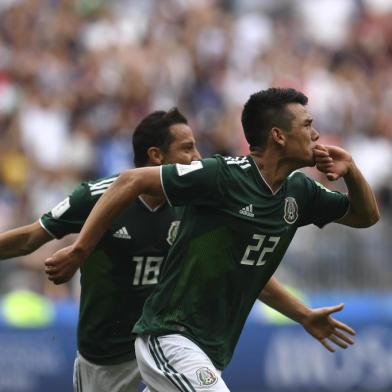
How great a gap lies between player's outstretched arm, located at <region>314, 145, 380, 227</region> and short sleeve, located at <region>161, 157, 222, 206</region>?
0.59 meters

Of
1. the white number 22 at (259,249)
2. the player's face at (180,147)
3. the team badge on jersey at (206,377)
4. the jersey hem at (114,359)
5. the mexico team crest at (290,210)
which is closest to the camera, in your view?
the team badge on jersey at (206,377)

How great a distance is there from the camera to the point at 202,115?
51.7 feet

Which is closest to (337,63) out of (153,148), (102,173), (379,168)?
(379,168)

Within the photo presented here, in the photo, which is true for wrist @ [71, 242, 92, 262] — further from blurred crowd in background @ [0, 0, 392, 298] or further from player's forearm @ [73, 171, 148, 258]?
blurred crowd in background @ [0, 0, 392, 298]

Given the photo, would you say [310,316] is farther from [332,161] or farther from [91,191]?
[91,191]

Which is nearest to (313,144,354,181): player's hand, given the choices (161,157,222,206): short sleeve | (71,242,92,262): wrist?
(161,157,222,206): short sleeve

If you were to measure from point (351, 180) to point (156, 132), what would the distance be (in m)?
1.48

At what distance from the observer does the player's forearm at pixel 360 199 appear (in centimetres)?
677

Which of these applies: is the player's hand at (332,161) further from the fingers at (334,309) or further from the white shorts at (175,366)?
the white shorts at (175,366)

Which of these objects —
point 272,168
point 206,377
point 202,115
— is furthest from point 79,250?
point 202,115

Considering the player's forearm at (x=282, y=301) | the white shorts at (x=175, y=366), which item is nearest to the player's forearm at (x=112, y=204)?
the white shorts at (x=175, y=366)

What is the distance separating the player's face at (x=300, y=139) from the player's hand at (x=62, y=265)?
4.62 feet

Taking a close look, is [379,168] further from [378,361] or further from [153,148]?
[153,148]

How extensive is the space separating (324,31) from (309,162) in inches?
483
